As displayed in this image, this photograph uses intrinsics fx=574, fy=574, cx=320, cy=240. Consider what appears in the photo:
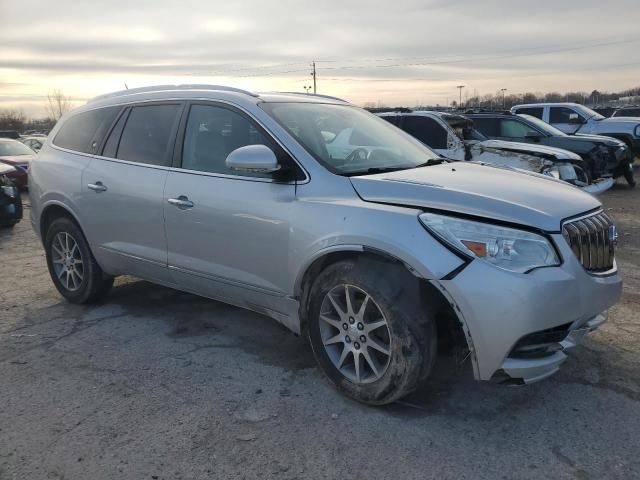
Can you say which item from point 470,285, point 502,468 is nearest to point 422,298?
point 470,285

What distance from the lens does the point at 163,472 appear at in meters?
2.78

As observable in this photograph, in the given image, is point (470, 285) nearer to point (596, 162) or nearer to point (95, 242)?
point (95, 242)

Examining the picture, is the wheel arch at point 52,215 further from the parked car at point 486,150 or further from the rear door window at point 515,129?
the rear door window at point 515,129

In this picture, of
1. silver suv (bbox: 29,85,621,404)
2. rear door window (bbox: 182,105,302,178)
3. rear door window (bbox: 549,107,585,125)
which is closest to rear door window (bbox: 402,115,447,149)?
silver suv (bbox: 29,85,621,404)

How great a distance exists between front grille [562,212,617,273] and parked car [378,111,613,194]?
550 centimetres

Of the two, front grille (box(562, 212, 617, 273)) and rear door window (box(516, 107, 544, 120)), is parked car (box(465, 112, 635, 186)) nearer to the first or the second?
rear door window (box(516, 107, 544, 120))

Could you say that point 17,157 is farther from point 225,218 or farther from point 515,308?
point 515,308

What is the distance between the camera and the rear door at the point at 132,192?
440 cm

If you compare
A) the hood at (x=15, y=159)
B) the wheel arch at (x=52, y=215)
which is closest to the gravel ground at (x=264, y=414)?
the wheel arch at (x=52, y=215)

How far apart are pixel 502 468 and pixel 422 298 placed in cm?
91

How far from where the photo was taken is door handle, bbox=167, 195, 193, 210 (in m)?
4.08

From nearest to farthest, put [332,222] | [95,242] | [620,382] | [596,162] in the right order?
1. [332,222]
2. [620,382]
3. [95,242]
4. [596,162]

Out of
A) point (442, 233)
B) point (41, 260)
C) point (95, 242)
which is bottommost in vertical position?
point (41, 260)

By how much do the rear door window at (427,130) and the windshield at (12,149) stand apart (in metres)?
10.5
